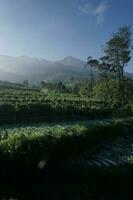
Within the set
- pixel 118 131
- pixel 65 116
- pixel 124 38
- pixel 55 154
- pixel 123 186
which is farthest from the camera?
pixel 124 38

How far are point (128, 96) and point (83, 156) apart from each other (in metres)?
65.1

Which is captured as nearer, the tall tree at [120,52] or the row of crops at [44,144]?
the row of crops at [44,144]

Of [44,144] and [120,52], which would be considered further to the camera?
[120,52]

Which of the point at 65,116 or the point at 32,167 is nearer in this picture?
the point at 32,167

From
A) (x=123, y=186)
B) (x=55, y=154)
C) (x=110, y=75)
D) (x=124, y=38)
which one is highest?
(x=124, y=38)

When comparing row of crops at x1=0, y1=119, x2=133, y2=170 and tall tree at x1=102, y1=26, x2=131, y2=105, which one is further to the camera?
tall tree at x1=102, y1=26, x2=131, y2=105

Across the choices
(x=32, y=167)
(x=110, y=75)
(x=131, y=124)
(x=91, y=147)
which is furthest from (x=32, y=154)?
(x=110, y=75)

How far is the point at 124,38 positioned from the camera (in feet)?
233

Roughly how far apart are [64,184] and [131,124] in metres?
21.0

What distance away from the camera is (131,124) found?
36.4m

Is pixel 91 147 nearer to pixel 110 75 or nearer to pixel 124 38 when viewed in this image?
pixel 124 38

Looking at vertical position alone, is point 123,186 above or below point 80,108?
below

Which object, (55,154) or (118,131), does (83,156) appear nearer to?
(55,154)

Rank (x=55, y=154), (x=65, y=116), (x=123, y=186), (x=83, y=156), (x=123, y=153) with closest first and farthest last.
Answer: (x=123, y=186), (x=55, y=154), (x=83, y=156), (x=123, y=153), (x=65, y=116)
